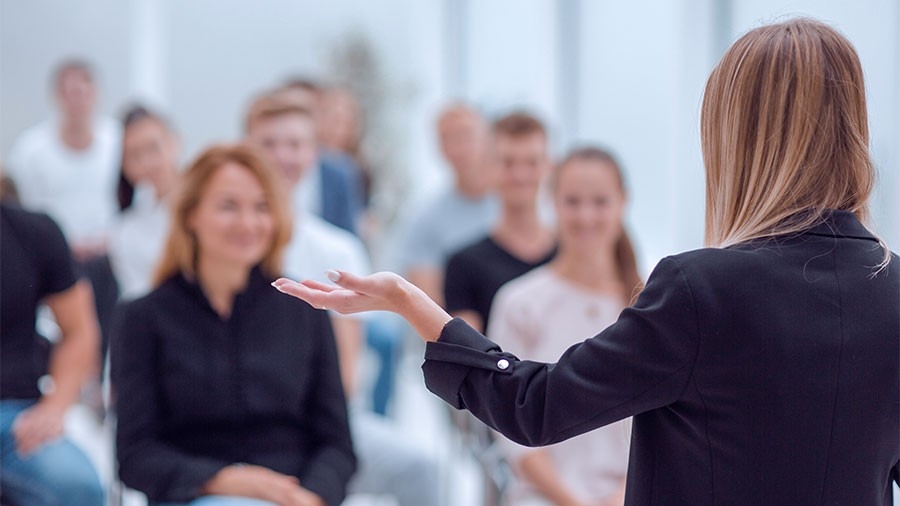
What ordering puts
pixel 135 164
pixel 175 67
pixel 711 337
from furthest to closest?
pixel 175 67, pixel 135 164, pixel 711 337

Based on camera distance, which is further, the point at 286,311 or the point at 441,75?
the point at 441,75

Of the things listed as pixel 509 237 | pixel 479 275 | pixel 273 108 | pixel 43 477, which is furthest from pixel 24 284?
pixel 509 237

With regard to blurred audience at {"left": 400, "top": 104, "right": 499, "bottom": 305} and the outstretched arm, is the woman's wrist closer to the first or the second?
the outstretched arm

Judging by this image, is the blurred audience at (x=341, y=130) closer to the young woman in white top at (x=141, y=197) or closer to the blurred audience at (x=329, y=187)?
the blurred audience at (x=329, y=187)

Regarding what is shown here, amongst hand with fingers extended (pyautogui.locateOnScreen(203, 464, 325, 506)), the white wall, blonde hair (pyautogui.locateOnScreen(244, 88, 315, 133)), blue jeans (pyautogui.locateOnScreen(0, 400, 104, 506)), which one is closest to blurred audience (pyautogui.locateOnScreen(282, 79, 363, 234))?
blonde hair (pyautogui.locateOnScreen(244, 88, 315, 133))

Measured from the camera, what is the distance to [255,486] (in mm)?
2465

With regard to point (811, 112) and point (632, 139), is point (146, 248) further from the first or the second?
point (811, 112)

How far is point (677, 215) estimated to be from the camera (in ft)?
12.1

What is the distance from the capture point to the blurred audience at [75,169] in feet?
17.9

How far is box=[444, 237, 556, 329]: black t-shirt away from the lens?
3400mm

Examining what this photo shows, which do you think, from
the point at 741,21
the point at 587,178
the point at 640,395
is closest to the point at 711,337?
the point at 640,395

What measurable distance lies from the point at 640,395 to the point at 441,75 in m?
6.82

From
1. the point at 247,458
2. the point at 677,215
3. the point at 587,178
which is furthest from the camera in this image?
the point at 677,215

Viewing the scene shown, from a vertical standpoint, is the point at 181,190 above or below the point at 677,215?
above
